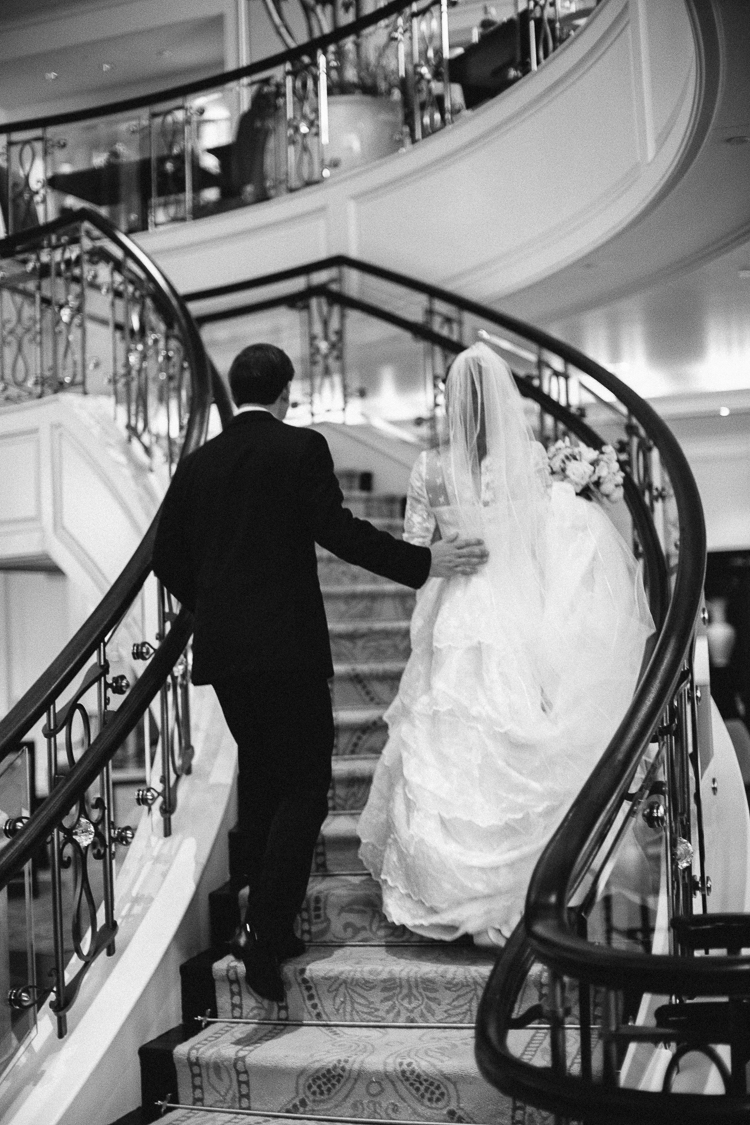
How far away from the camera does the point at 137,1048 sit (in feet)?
10.3

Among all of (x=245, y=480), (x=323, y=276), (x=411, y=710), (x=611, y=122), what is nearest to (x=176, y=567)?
(x=245, y=480)

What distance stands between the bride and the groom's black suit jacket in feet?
1.58

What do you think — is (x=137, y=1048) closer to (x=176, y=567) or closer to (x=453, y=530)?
(x=176, y=567)

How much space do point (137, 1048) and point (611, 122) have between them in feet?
15.7

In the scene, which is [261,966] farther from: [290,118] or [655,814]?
[290,118]

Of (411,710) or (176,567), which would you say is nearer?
(176,567)

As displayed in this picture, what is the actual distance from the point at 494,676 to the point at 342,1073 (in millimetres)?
1149

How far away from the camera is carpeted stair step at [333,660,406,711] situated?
476 cm

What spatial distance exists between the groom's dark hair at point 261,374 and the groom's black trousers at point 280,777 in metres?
0.78

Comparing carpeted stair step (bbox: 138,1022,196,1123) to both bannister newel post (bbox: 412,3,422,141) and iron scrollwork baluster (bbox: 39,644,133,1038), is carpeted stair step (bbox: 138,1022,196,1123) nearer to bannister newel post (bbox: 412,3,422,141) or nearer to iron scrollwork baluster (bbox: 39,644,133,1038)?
iron scrollwork baluster (bbox: 39,644,133,1038)

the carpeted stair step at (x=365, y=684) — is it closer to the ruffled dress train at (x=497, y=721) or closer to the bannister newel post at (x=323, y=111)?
the ruffled dress train at (x=497, y=721)

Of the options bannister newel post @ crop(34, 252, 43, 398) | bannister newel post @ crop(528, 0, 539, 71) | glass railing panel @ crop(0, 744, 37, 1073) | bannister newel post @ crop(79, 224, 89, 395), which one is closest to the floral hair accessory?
glass railing panel @ crop(0, 744, 37, 1073)

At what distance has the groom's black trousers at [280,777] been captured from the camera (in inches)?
122

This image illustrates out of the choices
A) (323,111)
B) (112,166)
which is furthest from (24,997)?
(112,166)
